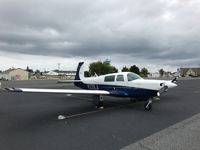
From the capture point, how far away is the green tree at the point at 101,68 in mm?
83000

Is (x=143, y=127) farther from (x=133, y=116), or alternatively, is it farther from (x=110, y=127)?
(x=133, y=116)

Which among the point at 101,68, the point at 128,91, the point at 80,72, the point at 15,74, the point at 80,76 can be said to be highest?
the point at 101,68

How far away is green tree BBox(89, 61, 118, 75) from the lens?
8300 centimetres

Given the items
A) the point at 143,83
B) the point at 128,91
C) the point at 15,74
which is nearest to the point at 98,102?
the point at 128,91

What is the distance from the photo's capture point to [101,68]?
83.8m

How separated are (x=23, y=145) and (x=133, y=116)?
16.1ft

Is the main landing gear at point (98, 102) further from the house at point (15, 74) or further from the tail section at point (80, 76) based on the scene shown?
the house at point (15, 74)

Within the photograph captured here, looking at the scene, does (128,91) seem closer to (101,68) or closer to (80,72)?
(80,72)

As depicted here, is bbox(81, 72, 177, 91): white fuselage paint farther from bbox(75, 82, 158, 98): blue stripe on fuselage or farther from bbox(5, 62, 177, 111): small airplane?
bbox(75, 82, 158, 98): blue stripe on fuselage

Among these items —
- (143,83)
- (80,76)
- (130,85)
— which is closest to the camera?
(143,83)

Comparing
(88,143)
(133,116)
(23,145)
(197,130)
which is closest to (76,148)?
(88,143)

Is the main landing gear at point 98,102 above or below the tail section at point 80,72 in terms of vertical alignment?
below

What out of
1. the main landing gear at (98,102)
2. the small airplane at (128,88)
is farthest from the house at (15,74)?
the main landing gear at (98,102)

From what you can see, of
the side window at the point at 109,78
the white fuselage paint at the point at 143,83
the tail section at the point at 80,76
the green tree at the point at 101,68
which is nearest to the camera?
the white fuselage paint at the point at 143,83
